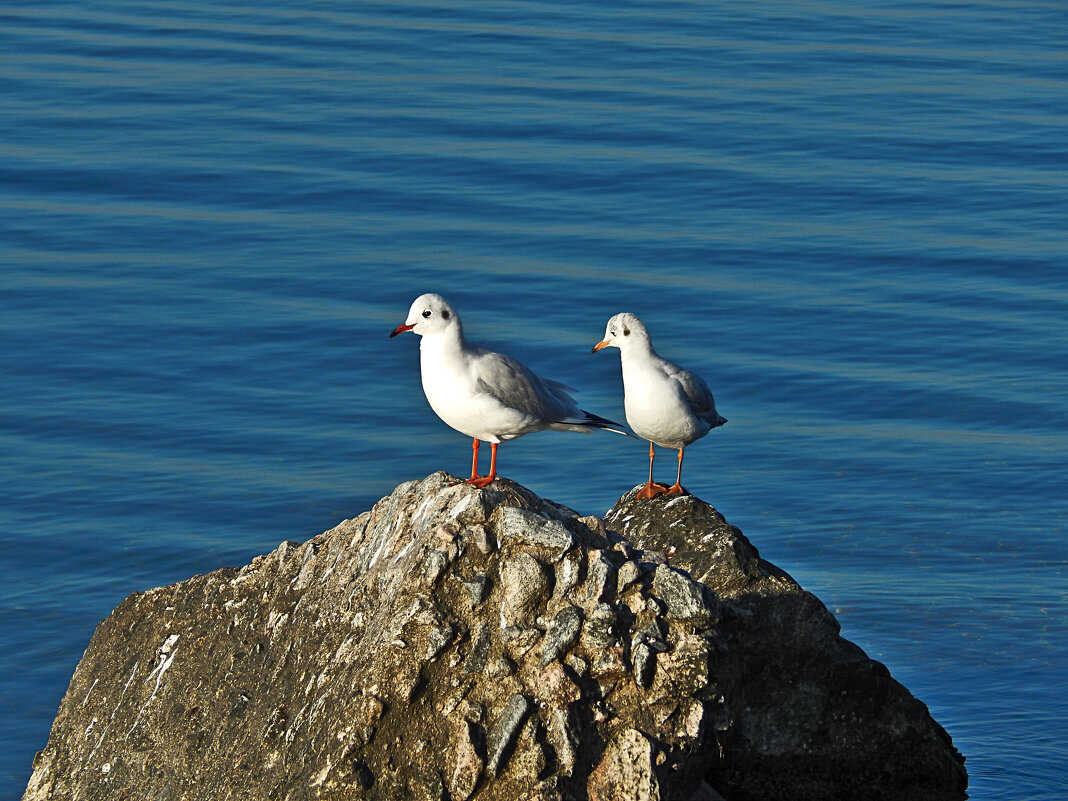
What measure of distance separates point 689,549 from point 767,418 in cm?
804

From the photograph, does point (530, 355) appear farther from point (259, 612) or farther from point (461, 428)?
point (259, 612)

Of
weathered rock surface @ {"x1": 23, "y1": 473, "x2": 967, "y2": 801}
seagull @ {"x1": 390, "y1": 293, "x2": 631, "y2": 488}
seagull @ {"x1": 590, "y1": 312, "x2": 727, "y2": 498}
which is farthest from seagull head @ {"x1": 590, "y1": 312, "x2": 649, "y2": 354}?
weathered rock surface @ {"x1": 23, "y1": 473, "x2": 967, "y2": 801}

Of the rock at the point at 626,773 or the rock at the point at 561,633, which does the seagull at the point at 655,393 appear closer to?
the rock at the point at 561,633

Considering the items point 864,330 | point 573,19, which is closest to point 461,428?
point 864,330

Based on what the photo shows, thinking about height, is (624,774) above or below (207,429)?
below

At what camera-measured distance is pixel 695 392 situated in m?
9.65

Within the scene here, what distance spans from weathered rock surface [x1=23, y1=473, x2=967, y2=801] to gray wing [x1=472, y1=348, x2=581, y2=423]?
106cm

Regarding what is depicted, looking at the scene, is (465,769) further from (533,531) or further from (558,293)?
(558,293)

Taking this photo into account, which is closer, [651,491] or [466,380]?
[466,380]

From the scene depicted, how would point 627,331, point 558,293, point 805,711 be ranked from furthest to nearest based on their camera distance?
1. point 558,293
2. point 627,331
3. point 805,711

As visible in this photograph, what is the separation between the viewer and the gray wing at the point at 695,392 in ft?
31.4

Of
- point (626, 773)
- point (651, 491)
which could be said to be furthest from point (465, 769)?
point (651, 491)

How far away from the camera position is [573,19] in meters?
30.3

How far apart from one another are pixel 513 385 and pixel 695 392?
2361mm
